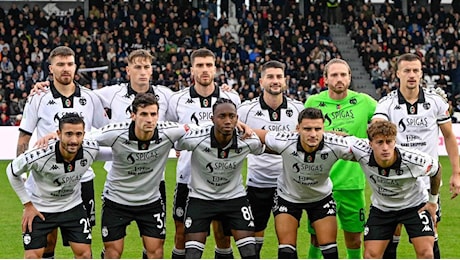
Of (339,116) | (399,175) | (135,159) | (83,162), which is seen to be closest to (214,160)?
(135,159)

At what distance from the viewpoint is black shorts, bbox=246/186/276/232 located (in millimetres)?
8453

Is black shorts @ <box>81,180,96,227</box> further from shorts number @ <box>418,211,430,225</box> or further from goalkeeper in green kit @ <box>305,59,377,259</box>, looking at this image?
shorts number @ <box>418,211,430,225</box>

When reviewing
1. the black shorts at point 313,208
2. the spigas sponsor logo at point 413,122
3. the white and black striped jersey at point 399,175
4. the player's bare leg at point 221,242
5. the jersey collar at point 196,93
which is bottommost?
the player's bare leg at point 221,242

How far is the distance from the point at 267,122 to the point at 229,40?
2126cm

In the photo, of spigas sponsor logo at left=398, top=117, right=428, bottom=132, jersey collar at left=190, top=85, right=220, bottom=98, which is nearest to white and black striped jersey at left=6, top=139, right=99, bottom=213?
jersey collar at left=190, top=85, right=220, bottom=98

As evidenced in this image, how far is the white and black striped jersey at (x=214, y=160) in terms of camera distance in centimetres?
768

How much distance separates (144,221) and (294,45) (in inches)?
876

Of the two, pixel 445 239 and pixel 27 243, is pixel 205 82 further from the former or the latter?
pixel 445 239

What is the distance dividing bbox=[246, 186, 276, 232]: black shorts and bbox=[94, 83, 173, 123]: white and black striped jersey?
1200 millimetres

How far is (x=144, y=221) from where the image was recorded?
789cm

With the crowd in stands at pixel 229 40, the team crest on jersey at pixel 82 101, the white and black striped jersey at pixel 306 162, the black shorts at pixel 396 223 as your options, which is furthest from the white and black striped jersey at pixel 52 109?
the crowd in stands at pixel 229 40

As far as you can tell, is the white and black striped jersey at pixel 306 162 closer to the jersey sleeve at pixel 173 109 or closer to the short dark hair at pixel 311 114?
the short dark hair at pixel 311 114

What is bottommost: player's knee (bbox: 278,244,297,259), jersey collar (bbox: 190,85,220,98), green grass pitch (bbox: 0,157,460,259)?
green grass pitch (bbox: 0,157,460,259)

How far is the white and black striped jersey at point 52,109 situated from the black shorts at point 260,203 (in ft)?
5.35
